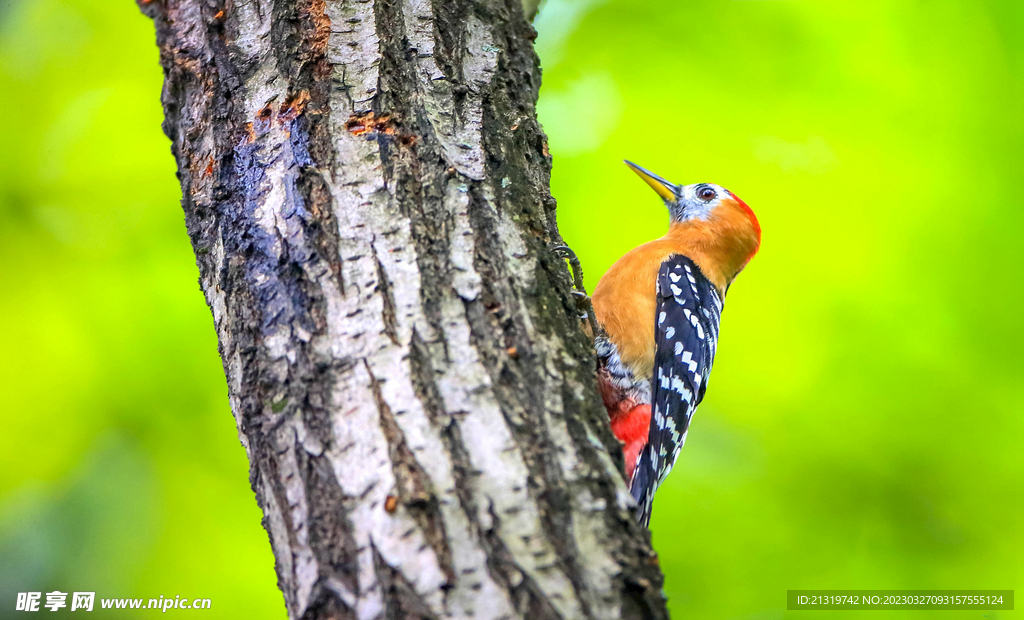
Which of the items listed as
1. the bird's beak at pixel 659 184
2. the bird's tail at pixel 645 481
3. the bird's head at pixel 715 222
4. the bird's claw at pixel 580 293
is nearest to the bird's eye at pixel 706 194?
the bird's head at pixel 715 222

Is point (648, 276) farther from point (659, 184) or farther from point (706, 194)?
point (706, 194)

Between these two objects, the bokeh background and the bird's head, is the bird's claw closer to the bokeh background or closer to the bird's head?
the bokeh background

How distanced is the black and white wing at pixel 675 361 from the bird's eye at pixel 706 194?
0.46 m

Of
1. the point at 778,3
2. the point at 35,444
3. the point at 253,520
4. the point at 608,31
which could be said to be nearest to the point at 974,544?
the point at 778,3

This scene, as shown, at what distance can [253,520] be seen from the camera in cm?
341

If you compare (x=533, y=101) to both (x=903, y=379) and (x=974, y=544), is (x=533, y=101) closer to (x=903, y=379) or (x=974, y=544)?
(x=903, y=379)

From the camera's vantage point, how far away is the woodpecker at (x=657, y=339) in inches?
128

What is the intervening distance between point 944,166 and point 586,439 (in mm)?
3099

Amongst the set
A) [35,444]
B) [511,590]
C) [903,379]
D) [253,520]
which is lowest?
[511,590]

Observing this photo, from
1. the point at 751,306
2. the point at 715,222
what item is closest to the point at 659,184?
the point at 715,222

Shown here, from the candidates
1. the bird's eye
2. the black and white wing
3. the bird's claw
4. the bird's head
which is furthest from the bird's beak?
the bird's claw

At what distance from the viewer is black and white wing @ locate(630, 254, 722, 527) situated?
3.17 m

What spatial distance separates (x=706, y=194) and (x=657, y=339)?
1153 mm

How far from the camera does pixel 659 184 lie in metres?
3.94
